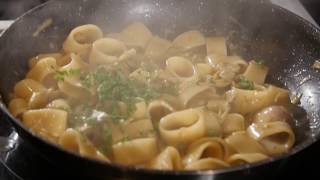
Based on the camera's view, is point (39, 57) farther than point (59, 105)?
Yes

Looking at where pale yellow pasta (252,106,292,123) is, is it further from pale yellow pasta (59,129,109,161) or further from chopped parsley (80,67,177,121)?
pale yellow pasta (59,129,109,161)

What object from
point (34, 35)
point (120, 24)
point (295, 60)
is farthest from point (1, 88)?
point (295, 60)

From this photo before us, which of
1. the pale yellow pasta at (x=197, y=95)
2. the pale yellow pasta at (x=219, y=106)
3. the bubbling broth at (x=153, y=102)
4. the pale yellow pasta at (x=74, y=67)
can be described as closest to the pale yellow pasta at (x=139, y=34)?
the bubbling broth at (x=153, y=102)

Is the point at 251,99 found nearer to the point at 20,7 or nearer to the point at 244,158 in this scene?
the point at 244,158

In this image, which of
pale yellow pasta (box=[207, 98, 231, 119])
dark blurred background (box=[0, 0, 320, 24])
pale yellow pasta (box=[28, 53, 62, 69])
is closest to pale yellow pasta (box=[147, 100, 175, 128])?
pale yellow pasta (box=[207, 98, 231, 119])

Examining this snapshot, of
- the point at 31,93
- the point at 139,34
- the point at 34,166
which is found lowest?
the point at 34,166

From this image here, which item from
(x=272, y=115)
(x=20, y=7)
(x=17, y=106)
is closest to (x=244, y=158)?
(x=272, y=115)
